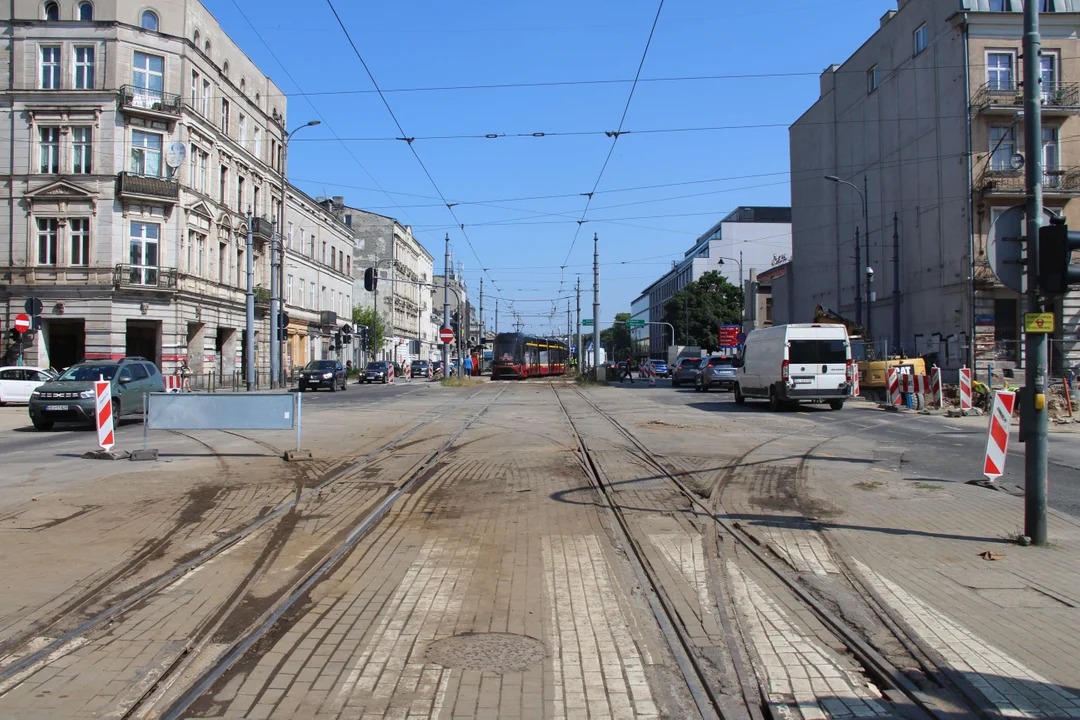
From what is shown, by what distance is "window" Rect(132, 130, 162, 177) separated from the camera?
3684cm

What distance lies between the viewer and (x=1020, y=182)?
35.6m

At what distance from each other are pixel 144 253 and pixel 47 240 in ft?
12.6

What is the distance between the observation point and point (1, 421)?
21609 mm

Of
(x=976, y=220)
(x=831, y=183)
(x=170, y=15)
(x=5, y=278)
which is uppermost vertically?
(x=170, y=15)

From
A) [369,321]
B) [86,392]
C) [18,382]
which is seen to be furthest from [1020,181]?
[369,321]

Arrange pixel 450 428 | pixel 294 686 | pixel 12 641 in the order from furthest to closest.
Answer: pixel 450 428 < pixel 12 641 < pixel 294 686

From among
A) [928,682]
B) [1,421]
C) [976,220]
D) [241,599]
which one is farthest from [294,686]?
[976,220]

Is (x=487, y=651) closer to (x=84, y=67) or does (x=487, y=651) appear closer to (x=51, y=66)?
(x=84, y=67)

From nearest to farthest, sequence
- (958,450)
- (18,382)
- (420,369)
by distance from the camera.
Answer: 1. (958,450)
2. (18,382)
3. (420,369)

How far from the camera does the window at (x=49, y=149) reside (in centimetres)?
3619

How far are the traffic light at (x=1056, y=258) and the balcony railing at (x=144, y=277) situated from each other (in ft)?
119

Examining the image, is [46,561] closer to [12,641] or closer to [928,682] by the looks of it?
[12,641]

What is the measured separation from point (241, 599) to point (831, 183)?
49.0 metres

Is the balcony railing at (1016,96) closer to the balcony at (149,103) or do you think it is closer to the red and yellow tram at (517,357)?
the red and yellow tram at (517,357)
